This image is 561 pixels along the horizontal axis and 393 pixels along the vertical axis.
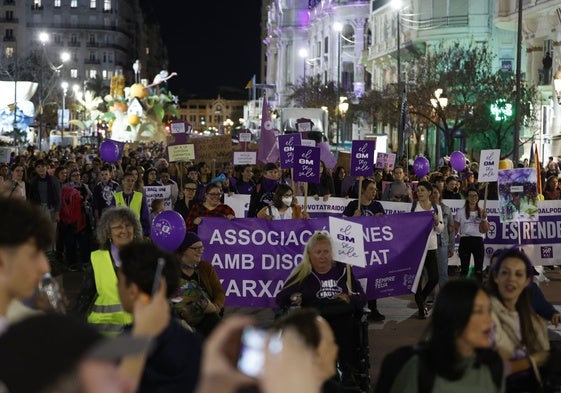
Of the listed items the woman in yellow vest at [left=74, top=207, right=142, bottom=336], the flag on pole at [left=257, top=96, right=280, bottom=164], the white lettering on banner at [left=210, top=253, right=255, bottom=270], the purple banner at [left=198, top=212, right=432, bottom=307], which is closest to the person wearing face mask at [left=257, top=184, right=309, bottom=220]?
the purple banner at [left=198, top=212, right=432, bottom=307]

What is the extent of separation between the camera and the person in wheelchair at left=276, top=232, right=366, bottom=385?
7.69m

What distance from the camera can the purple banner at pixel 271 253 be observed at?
A: 35.7ft

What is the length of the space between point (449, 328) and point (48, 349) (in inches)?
101

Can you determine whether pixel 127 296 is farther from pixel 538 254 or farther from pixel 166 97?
pixel 166 97

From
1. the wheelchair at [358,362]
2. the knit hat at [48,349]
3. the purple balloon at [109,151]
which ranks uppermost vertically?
the purple balloon at [109,151]

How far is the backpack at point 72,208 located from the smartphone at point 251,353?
14861 mm

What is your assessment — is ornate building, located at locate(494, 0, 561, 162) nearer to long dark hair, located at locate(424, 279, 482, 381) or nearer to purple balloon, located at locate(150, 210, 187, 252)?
purple balloon, located at locate(150, 210, 187, 252)

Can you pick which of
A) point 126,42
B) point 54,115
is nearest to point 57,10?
point 126,42

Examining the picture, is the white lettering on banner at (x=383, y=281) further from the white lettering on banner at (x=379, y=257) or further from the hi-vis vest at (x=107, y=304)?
the hi-vis vest at (x=107, y=304)

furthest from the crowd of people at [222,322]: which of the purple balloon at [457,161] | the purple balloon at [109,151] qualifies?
the purple balloon at [109,151]

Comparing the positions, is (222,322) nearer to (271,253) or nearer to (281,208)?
(271,253)

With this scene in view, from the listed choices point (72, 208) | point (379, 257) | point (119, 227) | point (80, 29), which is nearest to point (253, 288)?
point (379, 257)

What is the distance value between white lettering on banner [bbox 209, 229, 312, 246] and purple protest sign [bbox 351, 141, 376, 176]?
3.62m

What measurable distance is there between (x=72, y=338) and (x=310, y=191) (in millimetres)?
16293
